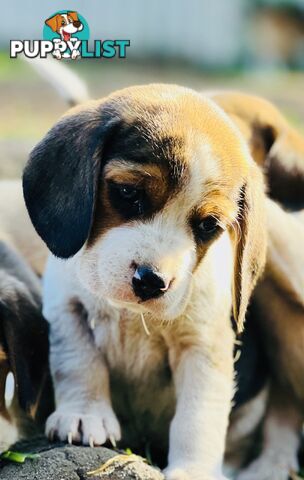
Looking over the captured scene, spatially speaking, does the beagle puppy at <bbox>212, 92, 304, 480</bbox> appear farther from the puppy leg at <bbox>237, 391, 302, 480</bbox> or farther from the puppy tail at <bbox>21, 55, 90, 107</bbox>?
the puppy tail at <bbox>21, 55, 90, 107</bbox>

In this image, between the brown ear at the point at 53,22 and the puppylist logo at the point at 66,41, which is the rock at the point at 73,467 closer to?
the puppylist logo at the point at 66,41

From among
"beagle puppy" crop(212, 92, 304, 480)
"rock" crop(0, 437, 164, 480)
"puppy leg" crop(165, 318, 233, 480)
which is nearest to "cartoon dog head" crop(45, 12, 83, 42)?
"beagle puppy" crop(212, 92, 304, 480)

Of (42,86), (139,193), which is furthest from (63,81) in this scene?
(139,193)

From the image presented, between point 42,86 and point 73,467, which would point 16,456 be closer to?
point 73,467

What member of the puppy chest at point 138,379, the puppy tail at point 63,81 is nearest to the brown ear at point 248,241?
the puppy chest at point 138,379

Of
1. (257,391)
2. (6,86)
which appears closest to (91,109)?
(257,391)

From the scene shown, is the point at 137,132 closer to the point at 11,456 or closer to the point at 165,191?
the point at 165,191
